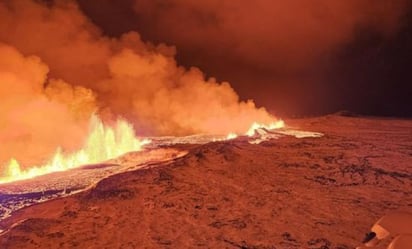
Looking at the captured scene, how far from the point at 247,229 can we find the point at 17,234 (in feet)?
23.6

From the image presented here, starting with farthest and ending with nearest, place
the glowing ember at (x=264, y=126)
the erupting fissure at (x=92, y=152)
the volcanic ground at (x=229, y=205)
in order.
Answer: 1. the glowing ember at (x=264, y=126)
2. the erupting fissure at (x=92, y=152)
3. the volcanic ground at (x=229, y=205)

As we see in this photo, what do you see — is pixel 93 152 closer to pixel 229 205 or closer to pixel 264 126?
pixel 229 205

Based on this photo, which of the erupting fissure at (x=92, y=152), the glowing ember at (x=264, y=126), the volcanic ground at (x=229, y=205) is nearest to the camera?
the volcanic ground at (x=229, y=205)

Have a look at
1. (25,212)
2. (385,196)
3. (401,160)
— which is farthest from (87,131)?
Answer: (385,196)

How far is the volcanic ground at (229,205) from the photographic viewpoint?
1371 cm

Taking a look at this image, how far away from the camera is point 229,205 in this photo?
17.2 metres

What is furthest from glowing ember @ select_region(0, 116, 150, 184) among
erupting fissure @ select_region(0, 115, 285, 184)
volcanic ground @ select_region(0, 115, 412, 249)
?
volcanic ground @ select_region(0, 115, 412, 249)

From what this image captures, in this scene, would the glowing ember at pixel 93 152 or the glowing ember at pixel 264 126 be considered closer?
the glowing ember at pixel 93 152

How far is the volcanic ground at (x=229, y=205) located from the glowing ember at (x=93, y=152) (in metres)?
4.87

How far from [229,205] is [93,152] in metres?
17.6

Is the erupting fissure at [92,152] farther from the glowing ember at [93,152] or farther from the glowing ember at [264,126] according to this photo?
the glowing ember at [264,126]

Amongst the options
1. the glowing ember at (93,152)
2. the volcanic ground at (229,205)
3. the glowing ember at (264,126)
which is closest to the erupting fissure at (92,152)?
the glowing ember at (93,152)

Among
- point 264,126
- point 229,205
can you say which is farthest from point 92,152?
point 264,126

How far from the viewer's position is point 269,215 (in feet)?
51.9
